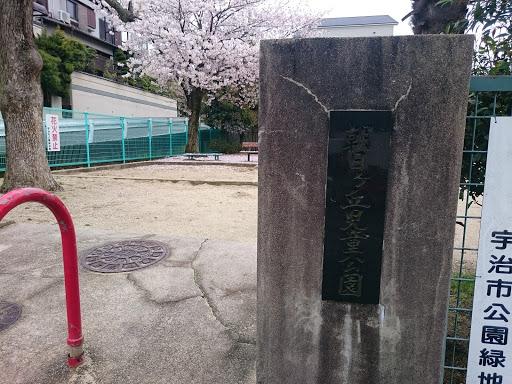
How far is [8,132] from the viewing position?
7.21 meters

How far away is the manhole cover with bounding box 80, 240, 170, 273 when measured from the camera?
143 inches

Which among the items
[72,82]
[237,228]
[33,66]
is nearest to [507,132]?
[237,228]

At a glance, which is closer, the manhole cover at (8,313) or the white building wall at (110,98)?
the manhole cover at (8,313)

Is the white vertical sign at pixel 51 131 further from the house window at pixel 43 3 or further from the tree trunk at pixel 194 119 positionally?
the house window at pixel 43 3

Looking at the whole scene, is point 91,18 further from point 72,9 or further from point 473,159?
point 473,159

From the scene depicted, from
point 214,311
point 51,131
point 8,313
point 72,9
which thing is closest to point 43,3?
point 72,9

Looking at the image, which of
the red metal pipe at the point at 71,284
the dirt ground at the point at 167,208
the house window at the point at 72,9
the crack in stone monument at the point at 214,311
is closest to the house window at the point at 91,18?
the house window at the point at 72,9

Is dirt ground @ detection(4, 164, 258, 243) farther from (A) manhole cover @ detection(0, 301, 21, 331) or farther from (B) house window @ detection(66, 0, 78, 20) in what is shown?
(B) house window @ detection(66, 0, 78, 20)

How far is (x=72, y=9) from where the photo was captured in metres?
22.7

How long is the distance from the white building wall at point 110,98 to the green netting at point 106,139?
341cm

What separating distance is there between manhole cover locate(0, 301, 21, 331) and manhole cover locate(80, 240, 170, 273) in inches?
30.5

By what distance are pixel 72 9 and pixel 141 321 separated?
25.5m

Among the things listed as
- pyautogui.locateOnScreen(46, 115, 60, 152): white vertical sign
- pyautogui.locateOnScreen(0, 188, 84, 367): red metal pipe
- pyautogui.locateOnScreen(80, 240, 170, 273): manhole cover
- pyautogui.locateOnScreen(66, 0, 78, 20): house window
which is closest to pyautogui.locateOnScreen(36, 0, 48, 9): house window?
pyautogui.locateOnScreen(66, 0, 78, 20): house window

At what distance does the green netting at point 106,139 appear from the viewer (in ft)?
38.7
